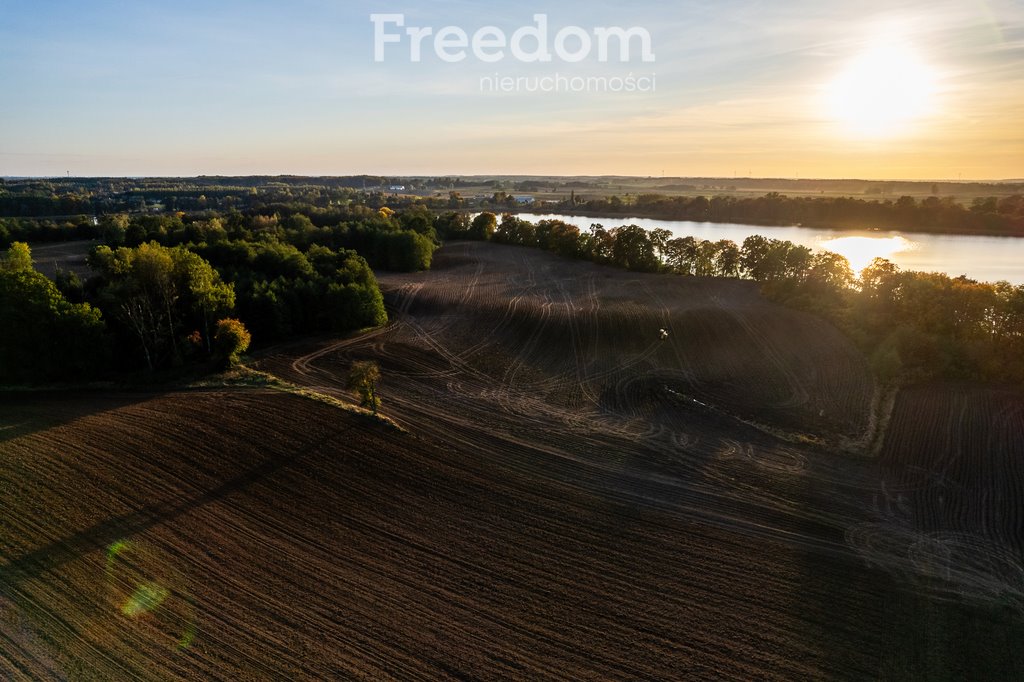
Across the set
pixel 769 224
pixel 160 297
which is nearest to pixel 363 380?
pixel 160 297

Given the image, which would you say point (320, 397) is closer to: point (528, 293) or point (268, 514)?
point (268, 514)

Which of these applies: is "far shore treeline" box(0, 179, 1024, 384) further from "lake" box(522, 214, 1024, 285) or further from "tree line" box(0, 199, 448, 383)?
"lake" box(522, 214, 1024, 285)

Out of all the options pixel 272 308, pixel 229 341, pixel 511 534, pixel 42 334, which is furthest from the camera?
pixel 272 308

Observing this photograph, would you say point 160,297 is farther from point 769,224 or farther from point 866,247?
point 769,224

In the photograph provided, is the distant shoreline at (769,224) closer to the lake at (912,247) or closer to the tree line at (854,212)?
the tree line at (854,212)

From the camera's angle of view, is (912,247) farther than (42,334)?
Yes
